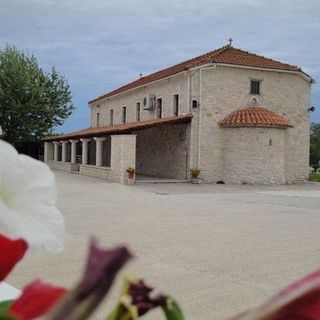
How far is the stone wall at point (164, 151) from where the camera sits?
24.0m

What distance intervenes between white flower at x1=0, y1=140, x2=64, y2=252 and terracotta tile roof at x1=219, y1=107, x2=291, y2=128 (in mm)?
22170

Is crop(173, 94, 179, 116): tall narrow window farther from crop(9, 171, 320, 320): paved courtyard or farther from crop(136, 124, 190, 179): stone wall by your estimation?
crop(9, 171, 320, 320): paved courtyard

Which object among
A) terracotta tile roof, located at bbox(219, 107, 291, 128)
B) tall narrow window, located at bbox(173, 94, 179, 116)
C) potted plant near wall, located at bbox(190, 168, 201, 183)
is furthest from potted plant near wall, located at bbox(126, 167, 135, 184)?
tall narrow window, located at bbox(173, 94, 179, 116)

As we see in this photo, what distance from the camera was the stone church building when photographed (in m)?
22.9

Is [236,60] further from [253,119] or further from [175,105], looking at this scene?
[175,105]

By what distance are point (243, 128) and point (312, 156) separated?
3515 centimetres

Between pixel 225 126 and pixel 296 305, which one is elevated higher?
pixel 225 126

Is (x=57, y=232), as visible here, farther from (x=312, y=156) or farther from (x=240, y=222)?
(x=312, y=156)

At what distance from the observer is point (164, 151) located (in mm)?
25969

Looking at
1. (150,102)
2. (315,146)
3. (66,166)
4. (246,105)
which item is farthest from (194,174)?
(315,146)

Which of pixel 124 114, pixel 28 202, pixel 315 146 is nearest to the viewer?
pixel 28 202

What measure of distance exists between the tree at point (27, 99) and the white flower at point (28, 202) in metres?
34.9

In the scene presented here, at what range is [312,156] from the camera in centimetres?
5569

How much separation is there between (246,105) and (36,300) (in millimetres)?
24852
